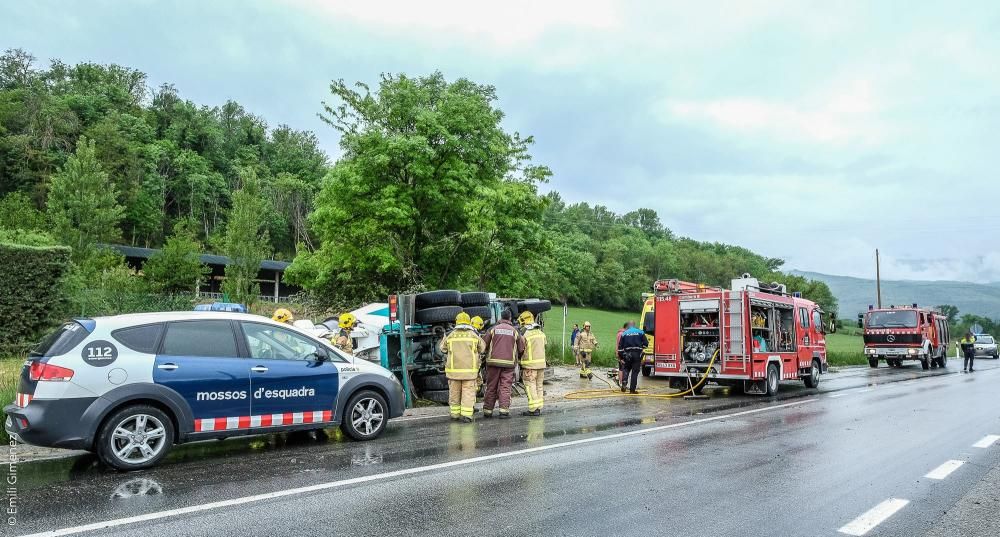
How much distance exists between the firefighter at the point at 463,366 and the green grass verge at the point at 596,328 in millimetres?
12566

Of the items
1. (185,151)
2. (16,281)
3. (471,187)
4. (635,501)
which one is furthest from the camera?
(185,151)

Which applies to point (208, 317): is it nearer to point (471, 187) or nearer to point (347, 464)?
point (347, 464)

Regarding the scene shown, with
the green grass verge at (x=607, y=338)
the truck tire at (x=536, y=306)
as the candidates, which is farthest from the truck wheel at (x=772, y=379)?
the green grass verge at (x=607, y=338)

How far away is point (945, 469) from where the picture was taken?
23.1 feet

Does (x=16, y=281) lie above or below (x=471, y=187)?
below

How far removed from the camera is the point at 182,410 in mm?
6762

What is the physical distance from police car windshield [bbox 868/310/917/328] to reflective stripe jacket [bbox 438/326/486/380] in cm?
2460

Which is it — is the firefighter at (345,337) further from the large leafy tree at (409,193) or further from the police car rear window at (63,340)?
the large leafy tree at (409,193)

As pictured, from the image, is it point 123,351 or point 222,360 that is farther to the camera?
point 222,360

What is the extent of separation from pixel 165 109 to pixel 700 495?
110564 millimetres

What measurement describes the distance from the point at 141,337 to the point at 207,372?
2.44 feet

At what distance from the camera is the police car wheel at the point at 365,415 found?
8.20 metres

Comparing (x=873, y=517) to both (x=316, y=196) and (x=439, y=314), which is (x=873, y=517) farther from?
(x=316, y=196)

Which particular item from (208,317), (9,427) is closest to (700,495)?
(208,317)
